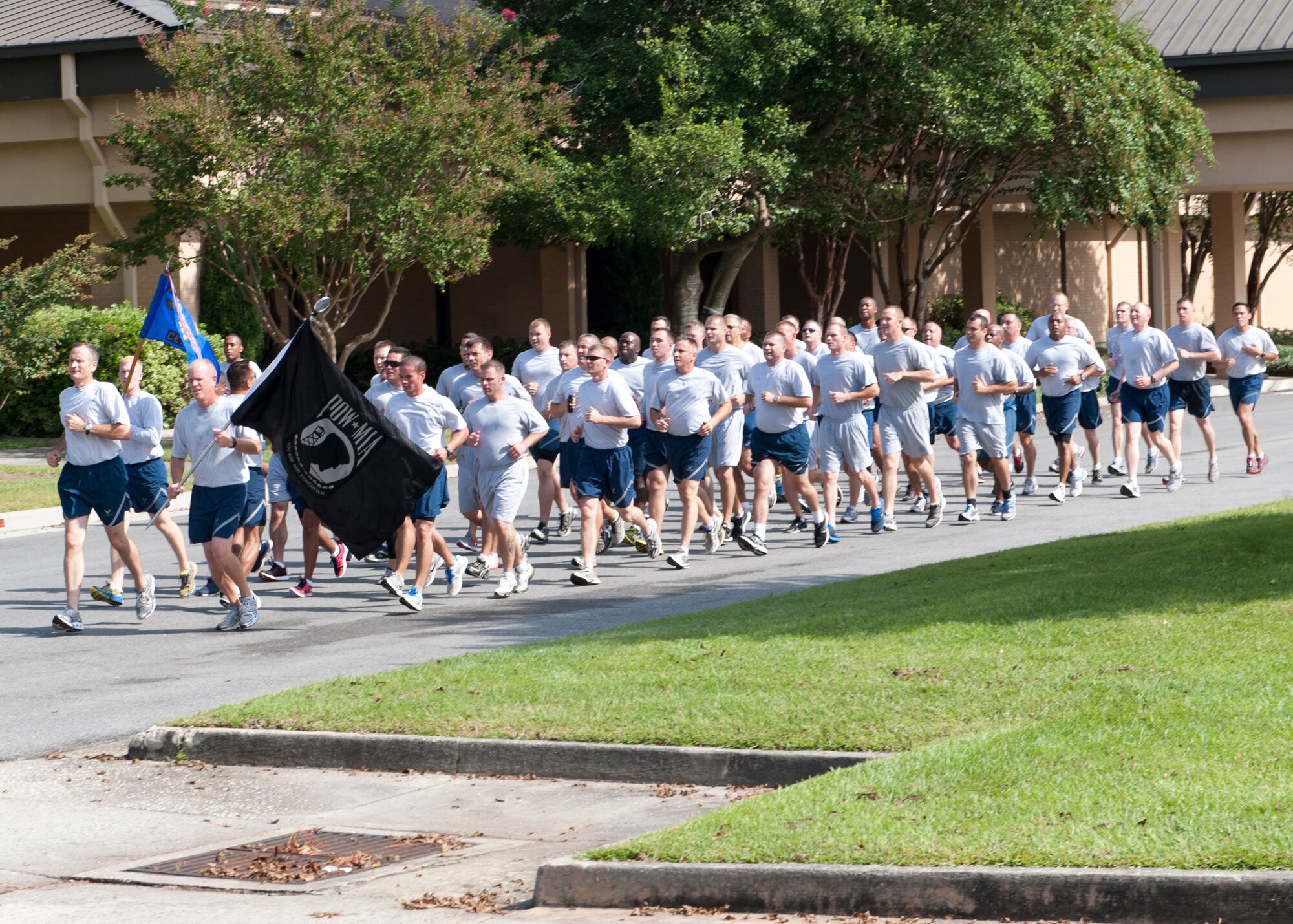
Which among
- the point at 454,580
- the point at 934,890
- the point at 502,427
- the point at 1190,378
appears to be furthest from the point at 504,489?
the point at 1190,378

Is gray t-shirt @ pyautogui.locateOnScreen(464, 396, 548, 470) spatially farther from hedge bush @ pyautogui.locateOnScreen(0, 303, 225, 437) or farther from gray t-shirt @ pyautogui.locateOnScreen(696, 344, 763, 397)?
hedge bush @ pyautogui.locateOnScreen(0, 303, 225, 437)

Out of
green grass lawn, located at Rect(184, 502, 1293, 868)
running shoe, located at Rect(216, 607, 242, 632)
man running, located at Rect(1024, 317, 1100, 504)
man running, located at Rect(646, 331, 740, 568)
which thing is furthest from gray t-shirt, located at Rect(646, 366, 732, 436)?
man running, located at Rect(1024, 317, 1100, 504)

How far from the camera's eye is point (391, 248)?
24.2m

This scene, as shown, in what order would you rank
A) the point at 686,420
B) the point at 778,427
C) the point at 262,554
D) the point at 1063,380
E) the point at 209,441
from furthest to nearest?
the point at 1063,380, the point at 778,427, the point at 262,554, the point at 686,420, the point at 209,441

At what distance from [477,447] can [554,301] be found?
22.5 m

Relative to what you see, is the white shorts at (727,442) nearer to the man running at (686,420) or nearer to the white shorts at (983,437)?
the man running at (686,420)

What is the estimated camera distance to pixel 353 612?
1256 centimetres

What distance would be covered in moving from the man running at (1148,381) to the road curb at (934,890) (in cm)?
1278

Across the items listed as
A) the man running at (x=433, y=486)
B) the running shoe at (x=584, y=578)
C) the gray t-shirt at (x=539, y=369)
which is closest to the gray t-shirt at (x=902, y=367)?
the gray t-shirt at (x=539, y=369)

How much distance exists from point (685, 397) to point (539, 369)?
2.51 metres

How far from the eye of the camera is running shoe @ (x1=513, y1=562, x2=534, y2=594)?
13062mm

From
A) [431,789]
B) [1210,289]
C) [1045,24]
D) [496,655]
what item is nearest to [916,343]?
[496,655]

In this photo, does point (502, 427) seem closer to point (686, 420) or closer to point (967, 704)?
point (686, 420)

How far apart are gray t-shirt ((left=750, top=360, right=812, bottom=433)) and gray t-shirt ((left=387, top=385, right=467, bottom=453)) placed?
122 inches
